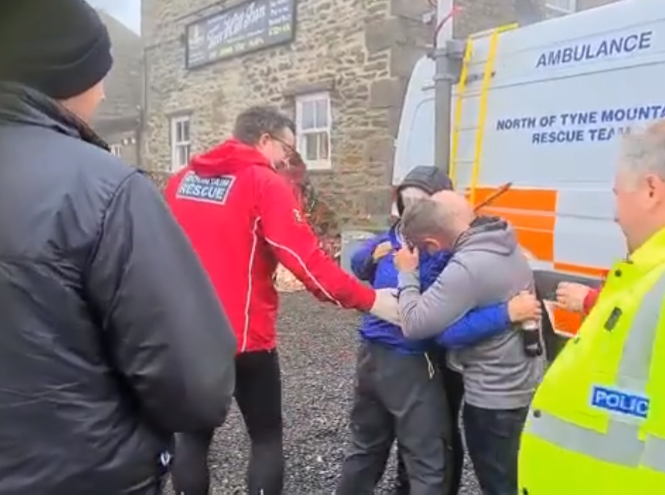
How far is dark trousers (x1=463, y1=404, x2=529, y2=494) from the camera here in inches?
110

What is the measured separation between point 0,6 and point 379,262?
1873 mm

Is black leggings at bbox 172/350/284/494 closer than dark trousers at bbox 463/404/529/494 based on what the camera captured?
No

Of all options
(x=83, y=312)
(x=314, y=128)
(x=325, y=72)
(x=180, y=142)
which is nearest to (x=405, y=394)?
(x=83, y=312)

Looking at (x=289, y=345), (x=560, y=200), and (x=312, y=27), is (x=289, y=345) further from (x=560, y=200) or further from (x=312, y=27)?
(x=312, y=27)

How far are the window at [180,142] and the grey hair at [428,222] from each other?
13.7 meters

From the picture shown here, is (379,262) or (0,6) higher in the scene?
(0,6)

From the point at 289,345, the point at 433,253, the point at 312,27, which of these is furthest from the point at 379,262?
the point at 312,27

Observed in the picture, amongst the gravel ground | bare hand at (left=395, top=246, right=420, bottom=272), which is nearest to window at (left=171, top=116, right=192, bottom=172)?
the gravel ground

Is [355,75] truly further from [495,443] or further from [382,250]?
[495,443]

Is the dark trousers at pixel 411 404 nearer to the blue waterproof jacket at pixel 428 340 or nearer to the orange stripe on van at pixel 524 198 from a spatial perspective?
the blue waterproof jacket at pixel 428 340

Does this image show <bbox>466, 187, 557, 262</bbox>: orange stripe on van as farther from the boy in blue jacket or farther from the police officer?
the police officer

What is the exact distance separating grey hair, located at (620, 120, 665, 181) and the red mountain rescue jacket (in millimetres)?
1270

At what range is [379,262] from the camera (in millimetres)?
3242

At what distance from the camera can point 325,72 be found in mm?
12320
